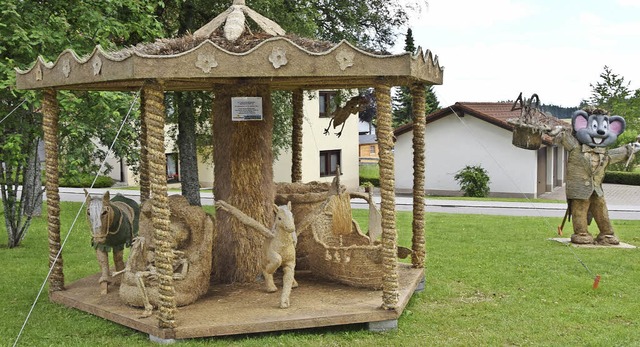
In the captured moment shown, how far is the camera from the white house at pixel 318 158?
99.0 feet

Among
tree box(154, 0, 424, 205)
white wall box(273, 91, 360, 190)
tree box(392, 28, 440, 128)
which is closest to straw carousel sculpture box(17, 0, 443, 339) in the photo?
tree box(154, 0, 424, 205)

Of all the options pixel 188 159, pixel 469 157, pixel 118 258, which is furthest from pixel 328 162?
pixel 118 258

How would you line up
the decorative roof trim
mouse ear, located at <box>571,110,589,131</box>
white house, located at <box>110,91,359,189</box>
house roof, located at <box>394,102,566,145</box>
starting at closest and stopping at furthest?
1. the decorative roof trim
2. mouse ear, located at <box>571,110,589,131</box>
3. house roof, located at <box>394,102,566,145</box>
4. white house, located at <box>110,91,359,189</box>

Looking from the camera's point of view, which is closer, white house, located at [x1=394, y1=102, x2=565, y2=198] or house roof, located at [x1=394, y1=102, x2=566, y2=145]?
house roof, located at [x1=394, y1=102, x2=566, y2=145]

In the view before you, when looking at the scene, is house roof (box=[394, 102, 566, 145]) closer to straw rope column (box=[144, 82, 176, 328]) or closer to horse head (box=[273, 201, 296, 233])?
horse head (box=[273, 201, 296, 233])

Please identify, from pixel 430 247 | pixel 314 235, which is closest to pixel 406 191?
pixel 430 247

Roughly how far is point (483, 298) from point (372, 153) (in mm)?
37547

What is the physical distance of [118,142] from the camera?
13.2 meters

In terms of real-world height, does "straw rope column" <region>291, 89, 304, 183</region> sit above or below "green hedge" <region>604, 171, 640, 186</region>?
above

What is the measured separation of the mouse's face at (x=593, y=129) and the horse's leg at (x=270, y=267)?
23.2 ft

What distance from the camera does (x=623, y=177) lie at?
34.4 meters

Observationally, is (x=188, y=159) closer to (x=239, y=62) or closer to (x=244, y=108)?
(x=244, y=108)

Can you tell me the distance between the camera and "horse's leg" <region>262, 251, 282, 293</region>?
25.3 ft

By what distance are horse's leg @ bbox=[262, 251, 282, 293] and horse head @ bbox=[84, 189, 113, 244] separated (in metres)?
1.86
